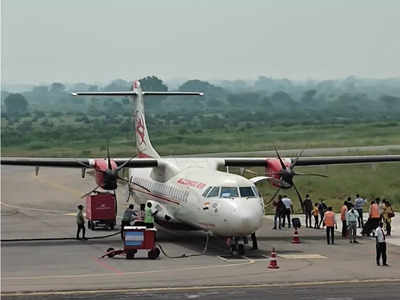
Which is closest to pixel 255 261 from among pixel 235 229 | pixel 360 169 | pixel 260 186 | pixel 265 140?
pixel 235 229

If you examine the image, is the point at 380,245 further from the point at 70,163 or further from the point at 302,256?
the point at 70,163

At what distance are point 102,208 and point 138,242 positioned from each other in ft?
28.4

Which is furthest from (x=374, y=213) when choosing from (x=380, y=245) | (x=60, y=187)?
(x=60, y=187)

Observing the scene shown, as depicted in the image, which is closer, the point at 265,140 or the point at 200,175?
the point at 200,175

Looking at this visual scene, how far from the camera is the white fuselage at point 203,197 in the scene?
89.5ft

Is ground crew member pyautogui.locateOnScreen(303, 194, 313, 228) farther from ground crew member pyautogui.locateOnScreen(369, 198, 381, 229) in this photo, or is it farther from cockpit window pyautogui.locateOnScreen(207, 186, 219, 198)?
cockpit window pyautogui.locateOnScreen(207, 186, 219, 198)

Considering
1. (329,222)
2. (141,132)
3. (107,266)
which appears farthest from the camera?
(141,132)

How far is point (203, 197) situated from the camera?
28.9 meters

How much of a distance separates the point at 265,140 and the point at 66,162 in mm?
70208

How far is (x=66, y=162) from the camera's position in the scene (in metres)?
33.2

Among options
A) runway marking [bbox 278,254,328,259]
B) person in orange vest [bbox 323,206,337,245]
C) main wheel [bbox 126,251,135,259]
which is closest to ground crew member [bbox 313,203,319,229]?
person in orange vest [bbox 323,206,337,245]

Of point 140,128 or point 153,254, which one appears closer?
point 153,254

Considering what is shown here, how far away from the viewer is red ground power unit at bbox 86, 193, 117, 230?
→ 36.0 m

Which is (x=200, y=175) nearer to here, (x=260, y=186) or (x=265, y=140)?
(x=260, y=186)
